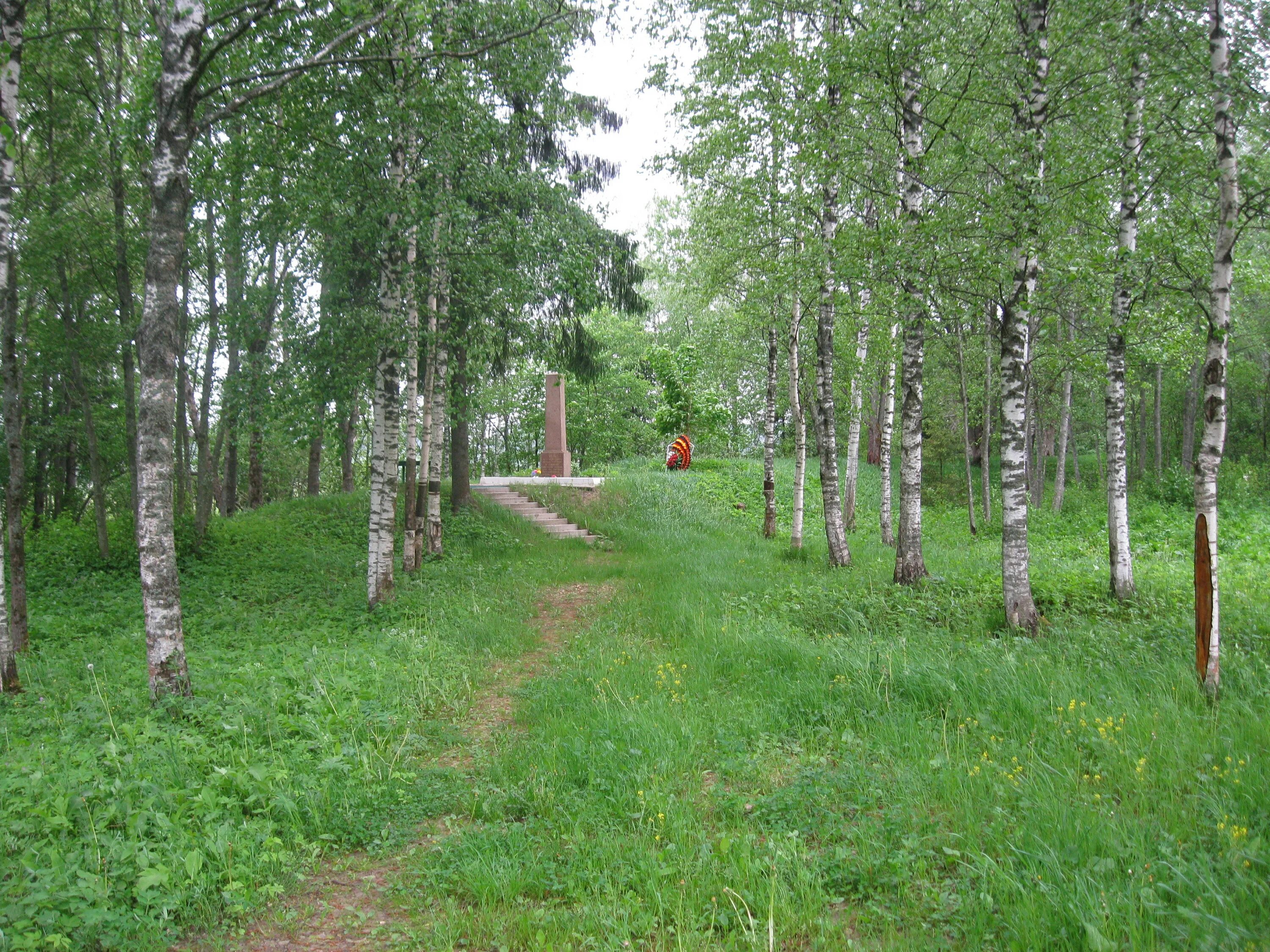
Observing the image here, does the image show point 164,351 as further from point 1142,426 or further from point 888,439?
point 1142,426

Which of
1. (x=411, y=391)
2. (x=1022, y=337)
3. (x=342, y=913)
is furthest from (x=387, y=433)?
(x=1022, y=337)

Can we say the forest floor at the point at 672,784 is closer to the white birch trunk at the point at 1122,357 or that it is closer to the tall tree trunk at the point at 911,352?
the white birch trunk at the point at 1122,357

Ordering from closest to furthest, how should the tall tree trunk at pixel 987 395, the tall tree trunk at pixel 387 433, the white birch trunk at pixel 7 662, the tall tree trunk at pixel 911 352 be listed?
the white birch trunk at pixel 7 662, the tall tree trunk at pixel 911 352, the tall tree trunk at pixel 387 433, the tall tree trunk at pixel 987 395

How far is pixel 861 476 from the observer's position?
28.6 meters

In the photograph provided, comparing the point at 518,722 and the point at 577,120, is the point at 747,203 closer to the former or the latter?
the point at 577,120

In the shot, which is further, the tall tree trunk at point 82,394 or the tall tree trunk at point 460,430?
the tall tree trunk at point 460,430

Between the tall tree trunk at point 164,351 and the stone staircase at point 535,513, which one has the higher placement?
the tall tree trunk at point 164,351

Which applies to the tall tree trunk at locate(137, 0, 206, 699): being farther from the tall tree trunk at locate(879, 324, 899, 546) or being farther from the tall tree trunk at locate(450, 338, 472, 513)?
the tall tree trunk at locate(879, 324, 899, 546)

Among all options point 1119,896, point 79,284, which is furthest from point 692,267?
point 1119,896

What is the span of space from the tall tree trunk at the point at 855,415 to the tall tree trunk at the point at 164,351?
9.38 metres

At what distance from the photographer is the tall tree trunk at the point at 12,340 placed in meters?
6.23

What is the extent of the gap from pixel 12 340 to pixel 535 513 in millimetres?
12326

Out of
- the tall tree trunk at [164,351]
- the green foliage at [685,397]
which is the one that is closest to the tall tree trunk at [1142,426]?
the green foliage at [685,397]

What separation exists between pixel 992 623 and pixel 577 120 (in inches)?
500
